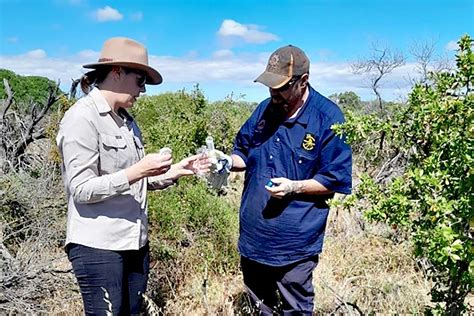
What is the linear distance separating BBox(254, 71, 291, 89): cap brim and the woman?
1.87 feet

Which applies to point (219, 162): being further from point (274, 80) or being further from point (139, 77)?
point (139, 77)

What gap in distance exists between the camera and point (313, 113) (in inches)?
110

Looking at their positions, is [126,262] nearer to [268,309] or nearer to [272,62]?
[268,309]

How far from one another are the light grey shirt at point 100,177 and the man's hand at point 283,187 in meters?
0.68

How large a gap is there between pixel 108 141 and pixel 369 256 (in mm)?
3156

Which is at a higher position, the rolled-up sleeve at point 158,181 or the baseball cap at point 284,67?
the baseball cap at point 284,67

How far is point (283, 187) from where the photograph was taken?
105 inches

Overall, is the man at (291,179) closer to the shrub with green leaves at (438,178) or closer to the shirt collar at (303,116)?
the shirt collar at (303,116)

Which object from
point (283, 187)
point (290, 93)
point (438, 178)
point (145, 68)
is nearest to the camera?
point (438, 178)

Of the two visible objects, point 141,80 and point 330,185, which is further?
point 330,185

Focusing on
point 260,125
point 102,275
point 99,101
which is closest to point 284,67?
point 260,125

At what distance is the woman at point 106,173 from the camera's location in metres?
2.34

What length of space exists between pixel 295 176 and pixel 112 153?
0.98 m

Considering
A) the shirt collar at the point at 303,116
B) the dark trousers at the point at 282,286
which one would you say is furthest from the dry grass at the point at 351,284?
the shirt collar at the point at 303,116
